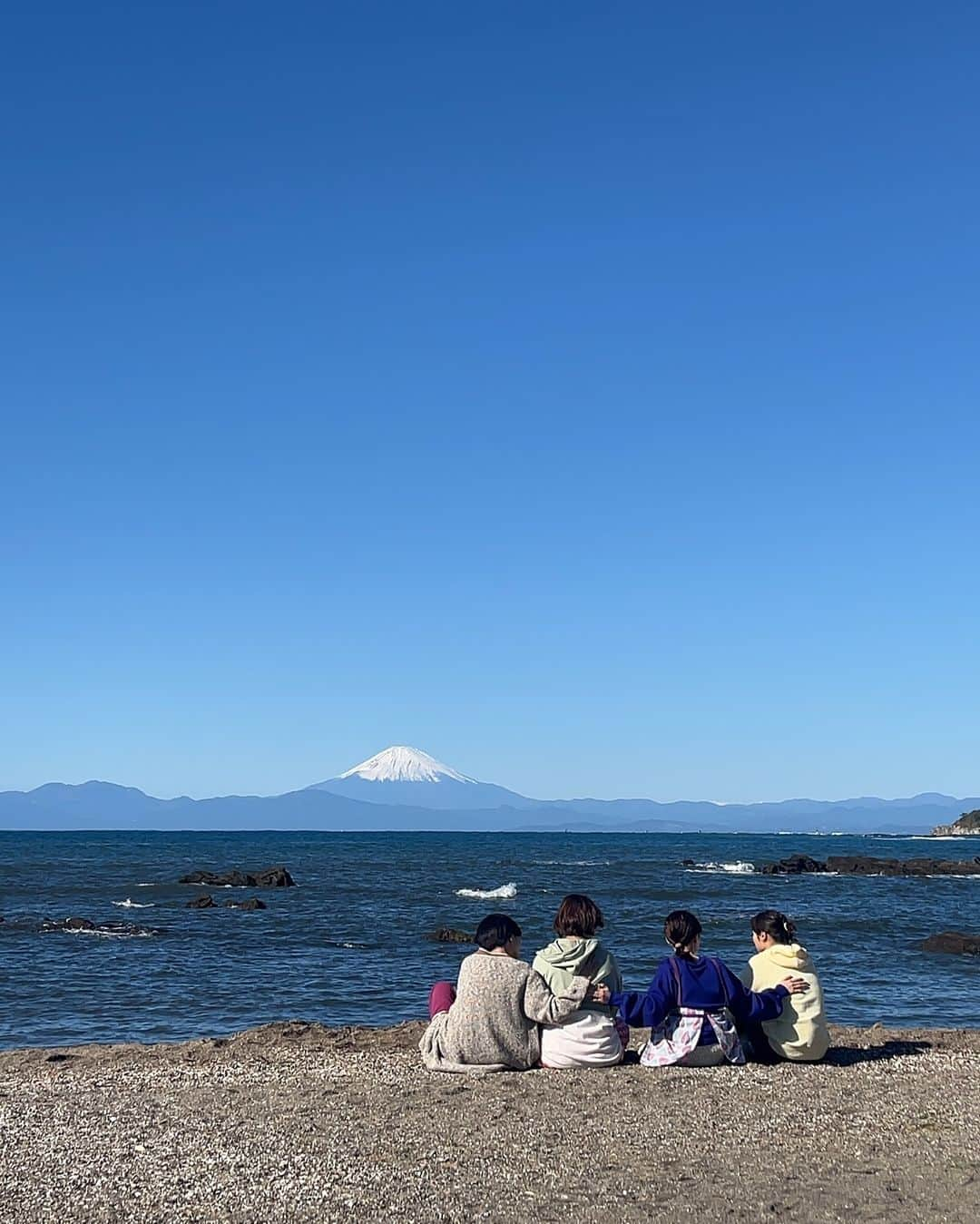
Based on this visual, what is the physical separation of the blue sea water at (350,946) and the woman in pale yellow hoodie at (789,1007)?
6.13 meters

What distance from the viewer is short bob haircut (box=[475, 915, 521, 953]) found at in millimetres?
10484

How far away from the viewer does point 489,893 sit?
159 ft

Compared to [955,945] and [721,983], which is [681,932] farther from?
[955,945]

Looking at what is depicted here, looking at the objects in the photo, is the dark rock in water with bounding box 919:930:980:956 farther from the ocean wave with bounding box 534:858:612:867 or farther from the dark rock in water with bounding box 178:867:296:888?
the ocean wave with bounding box 534:858:612:867

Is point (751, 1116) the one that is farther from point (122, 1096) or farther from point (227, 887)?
point (227, 887)

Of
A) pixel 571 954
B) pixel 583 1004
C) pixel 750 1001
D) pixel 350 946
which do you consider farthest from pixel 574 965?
pixel 350 946

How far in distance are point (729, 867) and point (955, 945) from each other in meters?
55.9

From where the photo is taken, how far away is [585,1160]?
7906 millimetres

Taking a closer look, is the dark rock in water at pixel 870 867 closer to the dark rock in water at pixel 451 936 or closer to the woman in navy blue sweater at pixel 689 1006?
the dark rock in water at pixel 451 936

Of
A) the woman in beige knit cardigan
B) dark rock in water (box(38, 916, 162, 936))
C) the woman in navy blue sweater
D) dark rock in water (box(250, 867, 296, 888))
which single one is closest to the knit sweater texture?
the woman in beige knit cardigan

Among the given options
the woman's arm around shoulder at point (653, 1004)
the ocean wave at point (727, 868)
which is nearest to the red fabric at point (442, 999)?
the woman's arm around shoulder at point (653, 1004)

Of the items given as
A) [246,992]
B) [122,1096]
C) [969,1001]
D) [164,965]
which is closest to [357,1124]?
[122,1096]

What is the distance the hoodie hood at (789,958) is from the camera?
10906 mm

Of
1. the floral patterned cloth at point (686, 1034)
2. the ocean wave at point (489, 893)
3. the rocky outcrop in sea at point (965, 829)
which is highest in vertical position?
the floral patterned cloth at point (686, 1034)
